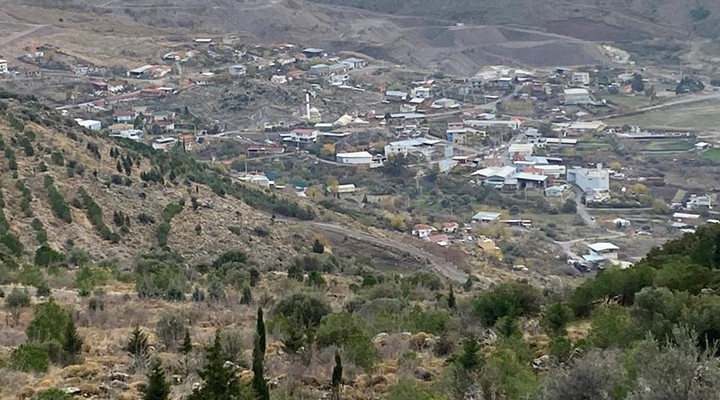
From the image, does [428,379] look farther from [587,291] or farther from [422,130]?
[422,130]

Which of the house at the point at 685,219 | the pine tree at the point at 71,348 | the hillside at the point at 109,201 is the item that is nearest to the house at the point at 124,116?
the hillside at the point at 109,201

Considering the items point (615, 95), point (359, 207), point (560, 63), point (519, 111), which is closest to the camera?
point (359, 207)

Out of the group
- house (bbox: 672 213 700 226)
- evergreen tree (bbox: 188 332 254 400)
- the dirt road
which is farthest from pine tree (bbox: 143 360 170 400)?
house (bbox: 672 213 700 226)

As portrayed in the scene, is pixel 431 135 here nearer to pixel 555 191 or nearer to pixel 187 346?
pixel 555 191

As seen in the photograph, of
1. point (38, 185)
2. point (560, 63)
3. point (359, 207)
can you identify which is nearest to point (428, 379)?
point (38, 185)

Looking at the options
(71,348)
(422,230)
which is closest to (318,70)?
(422,230)
